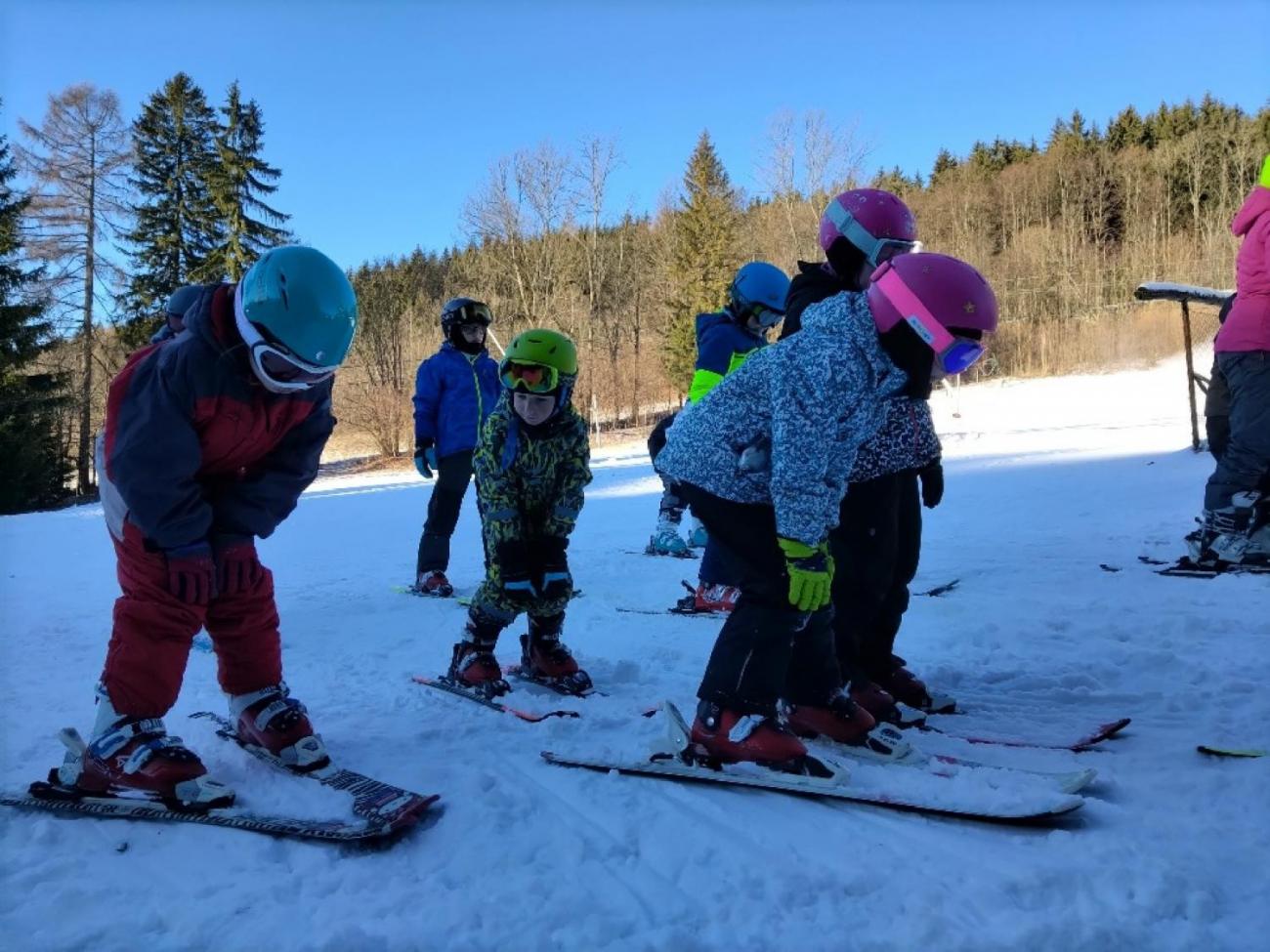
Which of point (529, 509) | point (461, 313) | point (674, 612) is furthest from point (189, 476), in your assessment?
point (461, 313)

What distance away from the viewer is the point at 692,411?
2.74m

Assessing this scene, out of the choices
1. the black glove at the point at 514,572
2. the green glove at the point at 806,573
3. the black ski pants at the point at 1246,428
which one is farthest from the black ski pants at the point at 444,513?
the black ski pants at the point at 1246,428

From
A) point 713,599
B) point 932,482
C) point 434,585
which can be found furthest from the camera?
point 434,585

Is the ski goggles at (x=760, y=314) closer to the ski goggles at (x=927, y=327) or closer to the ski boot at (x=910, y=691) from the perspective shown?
the ski boot at (x=910, y=691)

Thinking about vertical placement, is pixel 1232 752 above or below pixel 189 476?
below

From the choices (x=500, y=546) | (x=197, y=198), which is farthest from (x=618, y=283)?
(x=500, y=546)

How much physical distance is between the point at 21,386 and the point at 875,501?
2717cm

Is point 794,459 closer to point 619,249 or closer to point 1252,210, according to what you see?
point 1252,210

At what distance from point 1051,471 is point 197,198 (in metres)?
29.7

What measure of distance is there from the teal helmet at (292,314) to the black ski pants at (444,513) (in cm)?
344

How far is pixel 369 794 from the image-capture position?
231cm

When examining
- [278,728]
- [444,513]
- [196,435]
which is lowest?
[278,728]

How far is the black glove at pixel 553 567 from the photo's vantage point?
363cm

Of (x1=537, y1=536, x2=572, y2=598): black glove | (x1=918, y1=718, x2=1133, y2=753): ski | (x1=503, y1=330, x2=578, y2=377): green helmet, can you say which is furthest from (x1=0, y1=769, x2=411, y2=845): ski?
(x1=503, y1=330, x2=578, y2=377): green helmet
